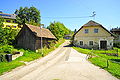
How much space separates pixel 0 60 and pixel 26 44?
9.77m

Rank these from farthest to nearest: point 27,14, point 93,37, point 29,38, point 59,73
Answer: point 27,14 → point 93,37 → point 29,38 → point 59,73

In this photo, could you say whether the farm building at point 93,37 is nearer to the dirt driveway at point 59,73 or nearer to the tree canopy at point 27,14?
the dirt driveway at point 59,73

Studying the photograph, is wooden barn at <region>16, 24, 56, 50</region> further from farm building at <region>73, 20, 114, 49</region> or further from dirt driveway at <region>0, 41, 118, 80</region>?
farm building at <region>73, 20, 114, 49</region>

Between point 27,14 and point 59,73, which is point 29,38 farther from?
point 27,14

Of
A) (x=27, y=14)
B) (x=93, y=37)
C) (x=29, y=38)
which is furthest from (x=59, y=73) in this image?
(x=27, y=14)

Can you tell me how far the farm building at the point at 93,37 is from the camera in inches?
1201

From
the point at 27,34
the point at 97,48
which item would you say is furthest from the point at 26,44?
the point at 97,48

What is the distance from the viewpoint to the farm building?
1201 inches

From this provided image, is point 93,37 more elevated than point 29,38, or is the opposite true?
point 93,37

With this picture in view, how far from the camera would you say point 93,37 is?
31438 mm

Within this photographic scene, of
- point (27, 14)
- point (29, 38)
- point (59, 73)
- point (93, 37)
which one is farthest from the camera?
point (27, 14)

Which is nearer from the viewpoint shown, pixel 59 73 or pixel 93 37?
pixel 59 73

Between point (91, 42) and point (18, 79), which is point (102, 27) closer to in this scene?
point (91, 42)

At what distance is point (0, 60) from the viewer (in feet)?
44.2
